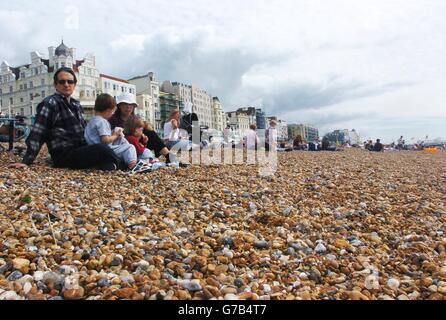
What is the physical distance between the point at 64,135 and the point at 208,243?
4.01 metres

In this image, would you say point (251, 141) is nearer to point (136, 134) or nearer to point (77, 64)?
point (136, 134)

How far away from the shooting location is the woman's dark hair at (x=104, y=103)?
5.75 meters

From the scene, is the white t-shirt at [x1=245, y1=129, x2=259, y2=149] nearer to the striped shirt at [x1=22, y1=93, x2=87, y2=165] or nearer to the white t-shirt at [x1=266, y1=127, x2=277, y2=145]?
the white t-shirt at [x1=266, y1=127, x2=277, y2=145]

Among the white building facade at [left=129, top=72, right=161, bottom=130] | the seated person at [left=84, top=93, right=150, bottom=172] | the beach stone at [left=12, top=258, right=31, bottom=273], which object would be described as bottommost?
the beach stone at [left=12, top=258, right=31, bottom=273]

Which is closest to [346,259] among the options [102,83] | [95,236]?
[95,236]

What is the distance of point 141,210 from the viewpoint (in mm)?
3799

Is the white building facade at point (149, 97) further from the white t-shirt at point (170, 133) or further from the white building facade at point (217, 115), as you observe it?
the white t-shirt at point (170, 133)

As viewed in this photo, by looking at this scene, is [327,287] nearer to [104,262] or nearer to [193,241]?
[193,241]

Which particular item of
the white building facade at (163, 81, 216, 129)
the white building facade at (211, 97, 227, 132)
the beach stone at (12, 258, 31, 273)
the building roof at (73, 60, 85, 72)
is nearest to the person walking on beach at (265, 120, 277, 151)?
the beach stone at (12, 258, 31, 273)

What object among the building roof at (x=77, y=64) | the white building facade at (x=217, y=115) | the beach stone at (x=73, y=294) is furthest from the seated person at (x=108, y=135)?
the white building facade at (x=217, y=115)

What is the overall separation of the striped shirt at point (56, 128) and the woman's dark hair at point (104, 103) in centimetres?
53

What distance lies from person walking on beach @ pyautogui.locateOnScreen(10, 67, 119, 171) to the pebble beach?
0.72 m

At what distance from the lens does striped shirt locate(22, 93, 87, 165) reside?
5.68m
